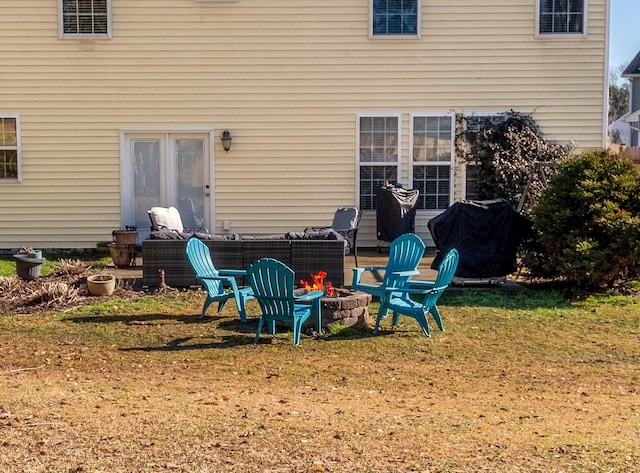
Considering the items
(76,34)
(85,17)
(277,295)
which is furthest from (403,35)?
(277,295)

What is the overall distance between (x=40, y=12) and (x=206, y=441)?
11.5 meters

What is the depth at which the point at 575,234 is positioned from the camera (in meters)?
9.77

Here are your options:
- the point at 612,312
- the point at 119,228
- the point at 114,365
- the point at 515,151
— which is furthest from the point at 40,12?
the point at 612,312

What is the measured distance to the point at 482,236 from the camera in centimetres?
1038

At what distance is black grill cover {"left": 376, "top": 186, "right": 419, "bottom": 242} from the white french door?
3062 mm

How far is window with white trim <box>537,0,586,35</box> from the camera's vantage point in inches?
552

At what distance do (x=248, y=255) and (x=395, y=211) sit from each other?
158 inches

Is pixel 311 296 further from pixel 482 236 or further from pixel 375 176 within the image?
pixel 375 176

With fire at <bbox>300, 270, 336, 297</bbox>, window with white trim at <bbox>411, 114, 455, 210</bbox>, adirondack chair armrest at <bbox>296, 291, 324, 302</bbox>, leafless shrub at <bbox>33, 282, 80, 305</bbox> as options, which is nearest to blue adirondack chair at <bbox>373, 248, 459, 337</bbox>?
fire at <bbox>300, 270, 336, 297</bbox>

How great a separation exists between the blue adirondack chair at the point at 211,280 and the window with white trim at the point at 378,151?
5819 millimetres

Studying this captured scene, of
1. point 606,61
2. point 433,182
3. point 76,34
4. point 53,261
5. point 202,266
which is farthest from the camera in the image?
point 433,182

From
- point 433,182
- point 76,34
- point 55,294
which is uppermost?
point 76,34

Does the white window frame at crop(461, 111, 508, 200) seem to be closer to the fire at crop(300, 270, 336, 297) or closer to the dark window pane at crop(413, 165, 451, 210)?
the dark window pane at crop(413, 165, 451, 210)

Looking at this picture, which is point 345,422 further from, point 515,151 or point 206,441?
point 515,151
